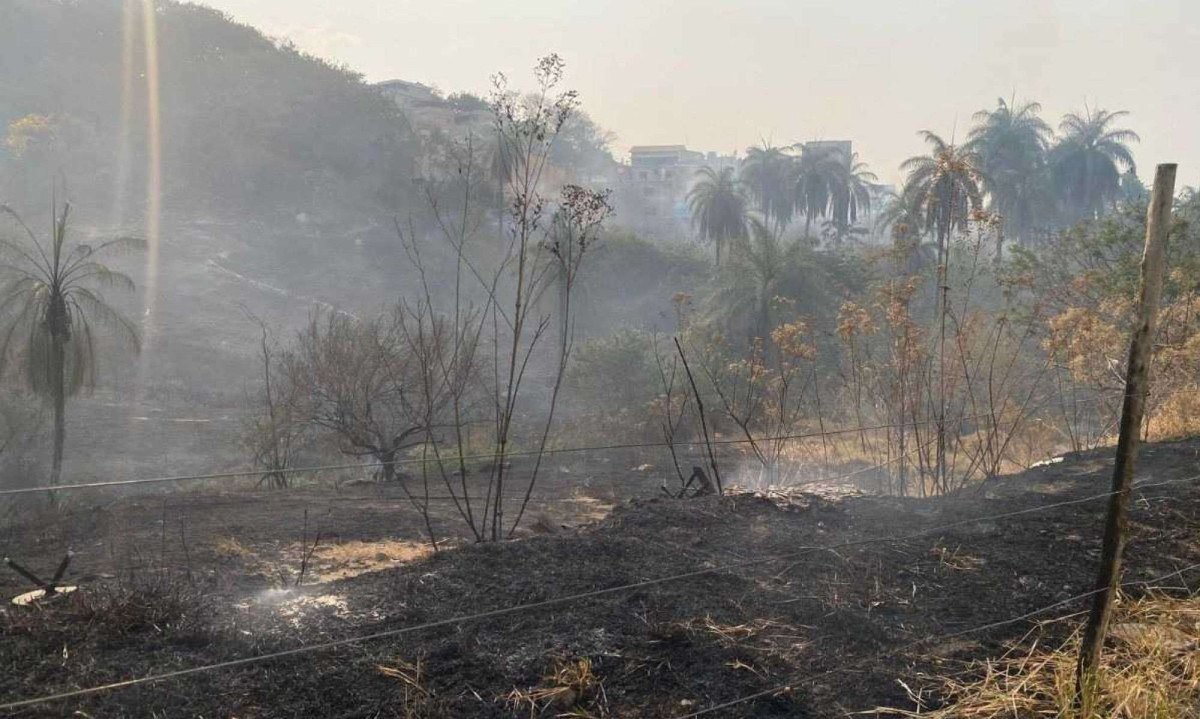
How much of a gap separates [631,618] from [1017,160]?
53.0 meters

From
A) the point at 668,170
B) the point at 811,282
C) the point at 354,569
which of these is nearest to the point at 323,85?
the point at 668,170

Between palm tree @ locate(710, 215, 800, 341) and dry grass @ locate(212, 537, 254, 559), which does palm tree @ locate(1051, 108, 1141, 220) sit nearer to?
palm tree @ locate(710, 215, 800, 341)

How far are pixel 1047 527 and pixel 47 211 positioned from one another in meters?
48.7

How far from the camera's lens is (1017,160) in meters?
50.5

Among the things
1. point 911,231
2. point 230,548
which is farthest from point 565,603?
point 911,231

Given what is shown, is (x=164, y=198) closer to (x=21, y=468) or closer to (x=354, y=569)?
(x=21, y=468)

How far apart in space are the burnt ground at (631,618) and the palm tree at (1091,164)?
165ft

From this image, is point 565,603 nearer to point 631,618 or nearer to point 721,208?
point 631,618

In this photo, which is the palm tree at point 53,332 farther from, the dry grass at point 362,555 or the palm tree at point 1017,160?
the palm tree at point 1017,160

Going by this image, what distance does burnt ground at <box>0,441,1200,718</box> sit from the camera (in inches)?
145

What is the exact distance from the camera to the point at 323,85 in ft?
200

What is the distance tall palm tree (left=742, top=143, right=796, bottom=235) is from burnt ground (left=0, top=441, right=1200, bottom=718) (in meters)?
52.5

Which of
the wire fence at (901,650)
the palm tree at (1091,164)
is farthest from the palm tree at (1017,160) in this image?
the wire fence at (901,650)

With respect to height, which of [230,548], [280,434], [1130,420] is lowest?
[280,434]
